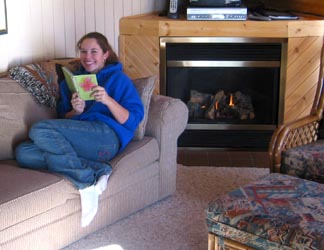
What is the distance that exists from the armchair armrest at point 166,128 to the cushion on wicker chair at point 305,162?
64cm

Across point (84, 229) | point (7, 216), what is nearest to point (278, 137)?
point (84, 229)

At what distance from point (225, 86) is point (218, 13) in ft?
2.02

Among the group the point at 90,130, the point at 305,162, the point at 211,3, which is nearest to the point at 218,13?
the point at 211,3

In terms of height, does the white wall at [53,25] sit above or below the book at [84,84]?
above

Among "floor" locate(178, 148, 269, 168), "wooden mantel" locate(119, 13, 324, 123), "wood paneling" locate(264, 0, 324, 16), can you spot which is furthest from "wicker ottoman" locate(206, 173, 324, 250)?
"wood paneling" locate(264, 0, 324, 16)

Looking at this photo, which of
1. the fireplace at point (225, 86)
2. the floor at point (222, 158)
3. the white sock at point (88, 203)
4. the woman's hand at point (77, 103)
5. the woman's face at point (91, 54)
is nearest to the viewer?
the white sock at point (88, 203)

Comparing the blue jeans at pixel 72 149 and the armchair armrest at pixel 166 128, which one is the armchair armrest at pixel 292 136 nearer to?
the armchair armrest at pixel 166 128

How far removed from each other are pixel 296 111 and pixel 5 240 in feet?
8.60

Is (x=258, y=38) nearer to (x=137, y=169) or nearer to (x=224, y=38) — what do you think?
(x=224, y=38)

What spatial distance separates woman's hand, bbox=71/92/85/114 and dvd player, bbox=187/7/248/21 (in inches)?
58.2

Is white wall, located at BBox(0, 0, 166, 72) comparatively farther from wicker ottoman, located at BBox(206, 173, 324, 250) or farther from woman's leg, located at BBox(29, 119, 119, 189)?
wicker ottoman, located at BBox(206, 173, 324, 250)

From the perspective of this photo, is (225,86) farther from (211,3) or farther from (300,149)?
(300,149)

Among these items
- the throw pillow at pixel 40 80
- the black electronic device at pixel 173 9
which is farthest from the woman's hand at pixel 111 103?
the black electronic device at pixel 173 9

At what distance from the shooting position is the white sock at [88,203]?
2754 mm
